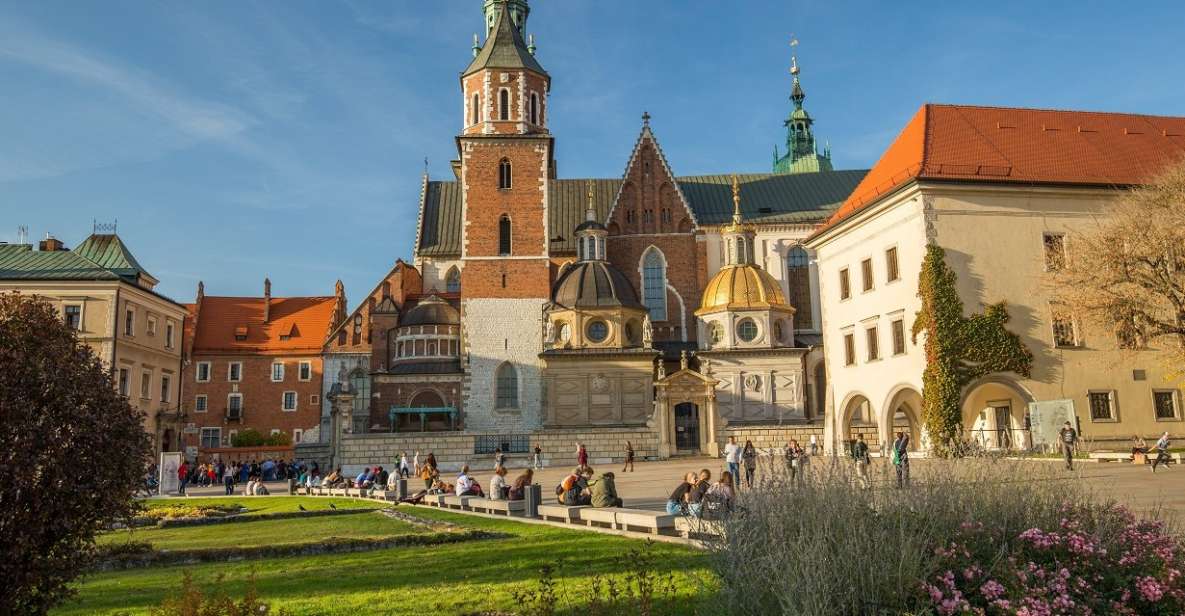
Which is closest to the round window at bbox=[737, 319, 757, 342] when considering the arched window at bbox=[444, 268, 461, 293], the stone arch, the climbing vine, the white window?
the stone arch

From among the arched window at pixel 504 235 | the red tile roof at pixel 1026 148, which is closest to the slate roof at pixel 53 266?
the arched window at pixel 504 235

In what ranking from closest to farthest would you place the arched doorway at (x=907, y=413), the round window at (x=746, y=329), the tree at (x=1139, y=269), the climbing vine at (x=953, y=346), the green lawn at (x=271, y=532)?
the green lawn at (x=271, y=532), the tree at (x=1139, y=269), the climbing vine at (x=953, y=346), the arched doorway at (x=907, y=413), the round window at (x=746, y=329)

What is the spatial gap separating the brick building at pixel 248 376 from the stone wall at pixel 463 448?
1964 centimetres

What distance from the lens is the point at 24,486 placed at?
8.41m

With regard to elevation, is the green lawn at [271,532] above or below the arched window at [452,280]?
below

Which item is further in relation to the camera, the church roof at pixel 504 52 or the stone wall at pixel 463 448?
the church roof at pixel 504 52

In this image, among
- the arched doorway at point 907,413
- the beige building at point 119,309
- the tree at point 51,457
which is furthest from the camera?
the beige building at point 119,309

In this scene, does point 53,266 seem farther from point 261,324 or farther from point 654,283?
point 654,283

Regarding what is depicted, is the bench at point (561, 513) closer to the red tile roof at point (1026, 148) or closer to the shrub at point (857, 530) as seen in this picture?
the shrub at point (857, 530)

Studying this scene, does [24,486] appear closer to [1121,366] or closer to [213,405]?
[1121,366]

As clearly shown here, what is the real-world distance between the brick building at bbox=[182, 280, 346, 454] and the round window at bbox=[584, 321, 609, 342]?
20.4 m

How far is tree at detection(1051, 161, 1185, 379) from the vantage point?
86.2 feet

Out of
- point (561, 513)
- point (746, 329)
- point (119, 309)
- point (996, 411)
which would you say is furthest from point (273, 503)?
point (746, 329)

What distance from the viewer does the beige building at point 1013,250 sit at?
96.7 ft
